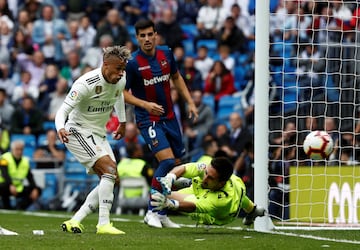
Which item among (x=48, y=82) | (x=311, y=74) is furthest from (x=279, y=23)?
(x=311, y=74)

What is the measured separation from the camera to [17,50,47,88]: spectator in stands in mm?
21406

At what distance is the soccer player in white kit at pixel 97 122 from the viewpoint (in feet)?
33.0

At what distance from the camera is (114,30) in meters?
21.3

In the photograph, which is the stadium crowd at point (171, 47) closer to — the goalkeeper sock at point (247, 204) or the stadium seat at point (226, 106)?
the stadium seat at point (226, 106)

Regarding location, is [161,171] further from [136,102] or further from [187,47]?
[187,47]

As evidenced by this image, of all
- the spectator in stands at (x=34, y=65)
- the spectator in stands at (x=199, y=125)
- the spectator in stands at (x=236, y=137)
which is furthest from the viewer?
the spectator in stands at (x=34, y=65)

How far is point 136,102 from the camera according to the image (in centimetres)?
1129

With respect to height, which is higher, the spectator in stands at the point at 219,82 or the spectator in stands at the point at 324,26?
the spectator in stands at the point at 324,26

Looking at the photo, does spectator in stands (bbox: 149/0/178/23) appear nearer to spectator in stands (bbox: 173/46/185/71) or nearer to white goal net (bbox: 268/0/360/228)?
spectator in stands (bbox: 173/46/185/71)

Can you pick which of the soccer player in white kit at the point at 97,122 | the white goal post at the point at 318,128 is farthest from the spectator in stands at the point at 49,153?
the soccer player in white kit at the point at 97,122

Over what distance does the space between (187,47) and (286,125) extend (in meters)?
6.76

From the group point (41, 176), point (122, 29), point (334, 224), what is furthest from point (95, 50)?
point (334, 224)

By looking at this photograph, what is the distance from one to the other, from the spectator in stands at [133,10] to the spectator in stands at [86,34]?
2.78 feet

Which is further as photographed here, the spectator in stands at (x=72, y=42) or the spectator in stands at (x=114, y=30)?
the spectator in stands at (x=72, y=42)
